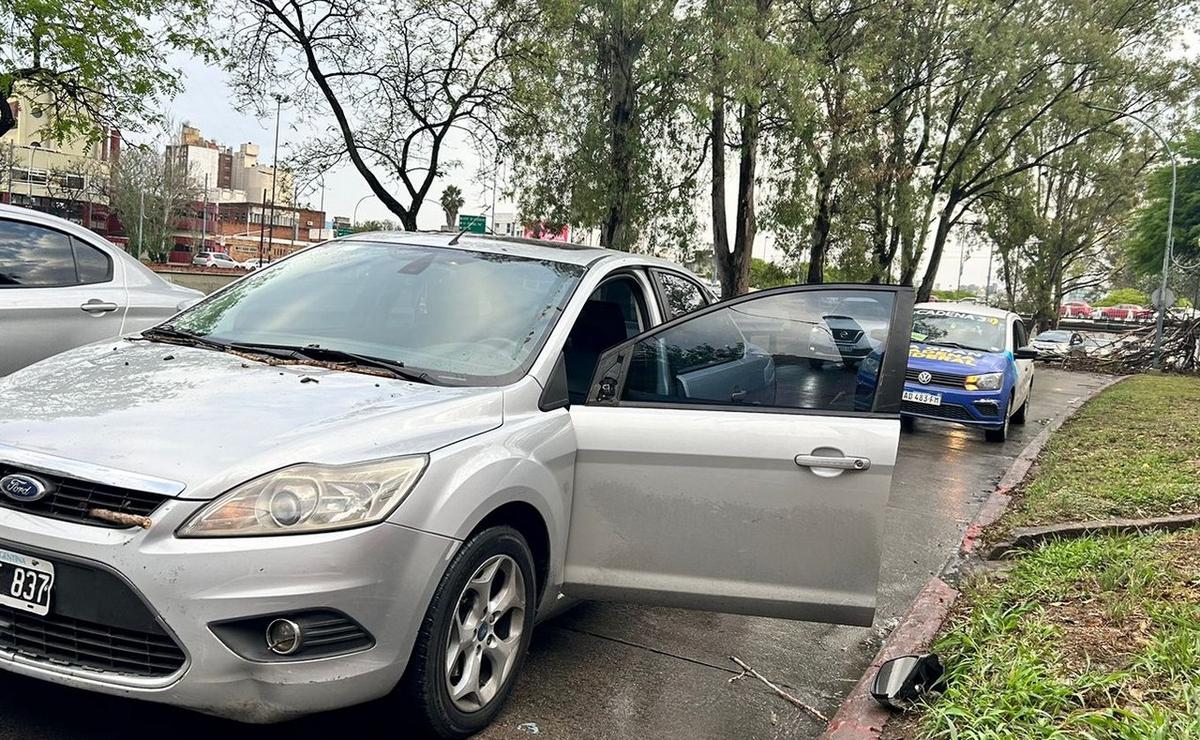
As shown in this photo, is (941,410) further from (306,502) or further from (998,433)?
(306,502)

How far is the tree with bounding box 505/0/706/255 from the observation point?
47.9 ft

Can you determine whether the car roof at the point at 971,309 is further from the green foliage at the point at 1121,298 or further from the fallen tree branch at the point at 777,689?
the green foliage at the point at 1121,298

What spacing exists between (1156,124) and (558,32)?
1912 cm

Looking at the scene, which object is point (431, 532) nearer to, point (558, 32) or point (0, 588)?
point (0, 588)

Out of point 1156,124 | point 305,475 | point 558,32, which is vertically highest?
point 1156,124

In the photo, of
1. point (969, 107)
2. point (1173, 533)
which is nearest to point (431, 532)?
point (1173, 533)

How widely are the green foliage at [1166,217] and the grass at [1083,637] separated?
22.2m

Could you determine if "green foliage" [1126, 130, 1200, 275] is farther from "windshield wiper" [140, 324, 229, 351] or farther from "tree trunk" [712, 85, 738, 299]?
"windshield wiper" [140, 324, 229, 351]

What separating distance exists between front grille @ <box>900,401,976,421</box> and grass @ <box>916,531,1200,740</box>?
234 inches

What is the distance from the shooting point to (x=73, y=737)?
265 centimetres

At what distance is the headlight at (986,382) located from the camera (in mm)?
10336

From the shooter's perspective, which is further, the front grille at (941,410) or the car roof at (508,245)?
the front grille at (941,410)

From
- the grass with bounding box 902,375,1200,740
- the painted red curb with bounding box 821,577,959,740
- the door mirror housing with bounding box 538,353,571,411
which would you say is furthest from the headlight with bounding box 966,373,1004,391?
the door mirror housing with bounding box 538,353,571,411

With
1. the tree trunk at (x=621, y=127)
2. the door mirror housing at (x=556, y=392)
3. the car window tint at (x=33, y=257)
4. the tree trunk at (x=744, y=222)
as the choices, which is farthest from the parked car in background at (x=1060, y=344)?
the door mirror housing at (x=556, y=392)
